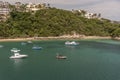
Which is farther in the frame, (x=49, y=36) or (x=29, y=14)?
(x=29, y=14)

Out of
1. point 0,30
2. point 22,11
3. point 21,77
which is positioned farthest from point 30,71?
point 22,11

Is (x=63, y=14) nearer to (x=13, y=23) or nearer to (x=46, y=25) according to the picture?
(x=46, y=25)

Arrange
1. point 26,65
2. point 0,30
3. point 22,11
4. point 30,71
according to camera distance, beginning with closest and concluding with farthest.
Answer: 1. point 30,71
2. point 26,65
3. point 0,30
4. point 22,11

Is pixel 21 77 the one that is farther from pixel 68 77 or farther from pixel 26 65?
pixel 26 65

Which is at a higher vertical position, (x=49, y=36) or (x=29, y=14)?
(x=29, y=14)

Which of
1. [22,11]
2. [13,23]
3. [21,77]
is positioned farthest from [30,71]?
[22,11]

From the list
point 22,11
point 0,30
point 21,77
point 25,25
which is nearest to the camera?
point 21,77
